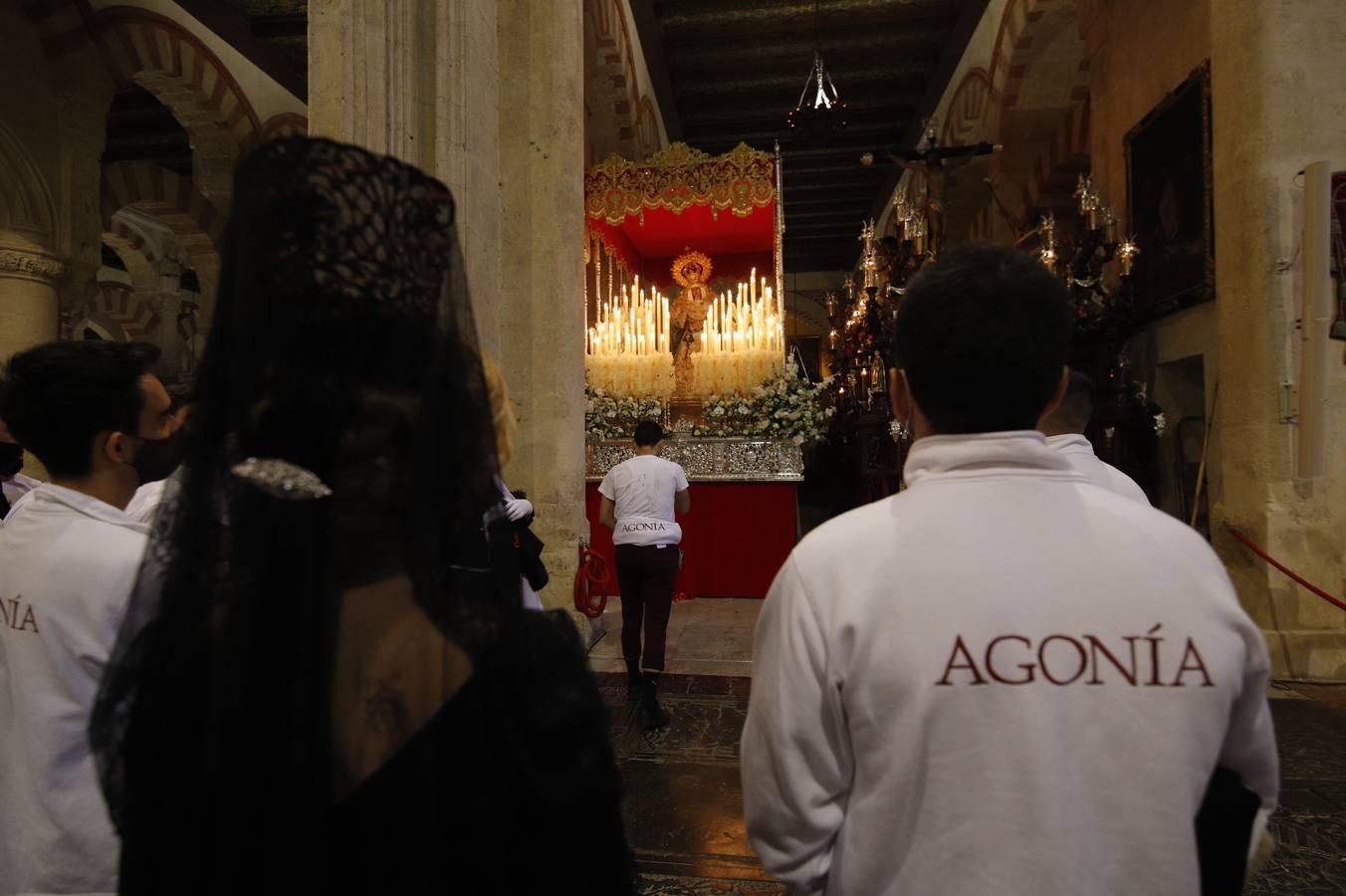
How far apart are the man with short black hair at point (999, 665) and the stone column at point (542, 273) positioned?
14.4 ft

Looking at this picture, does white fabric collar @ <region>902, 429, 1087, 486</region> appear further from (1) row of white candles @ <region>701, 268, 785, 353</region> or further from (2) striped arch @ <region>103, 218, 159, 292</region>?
(2) striped arch @ <region>103, 218, 159, 292</region>

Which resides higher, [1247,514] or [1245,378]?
[1245,378]

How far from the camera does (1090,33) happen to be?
948 cm

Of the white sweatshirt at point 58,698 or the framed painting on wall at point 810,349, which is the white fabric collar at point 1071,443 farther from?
the framed painting on wall at point 810,349

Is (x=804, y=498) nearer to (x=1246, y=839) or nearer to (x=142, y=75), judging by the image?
(x=142, y=75)

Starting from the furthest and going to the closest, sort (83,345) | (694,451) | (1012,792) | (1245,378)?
(694,451), (1245,378), (83,345), (1012,792)

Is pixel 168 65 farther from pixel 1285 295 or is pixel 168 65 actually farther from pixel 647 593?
pixel 1285 295

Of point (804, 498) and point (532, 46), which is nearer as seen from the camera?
point (532, 46)

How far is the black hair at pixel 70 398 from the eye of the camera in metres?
1.53

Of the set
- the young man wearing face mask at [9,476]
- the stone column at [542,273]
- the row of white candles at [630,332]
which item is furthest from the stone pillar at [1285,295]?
the young man wearing face mask at [9,476]

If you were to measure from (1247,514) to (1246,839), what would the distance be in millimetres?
5027

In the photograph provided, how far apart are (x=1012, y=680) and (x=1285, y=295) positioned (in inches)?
210

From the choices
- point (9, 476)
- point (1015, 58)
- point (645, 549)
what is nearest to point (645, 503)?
point (645, 549)

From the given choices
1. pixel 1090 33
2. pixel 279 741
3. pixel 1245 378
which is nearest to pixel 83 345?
pixel 279 741
